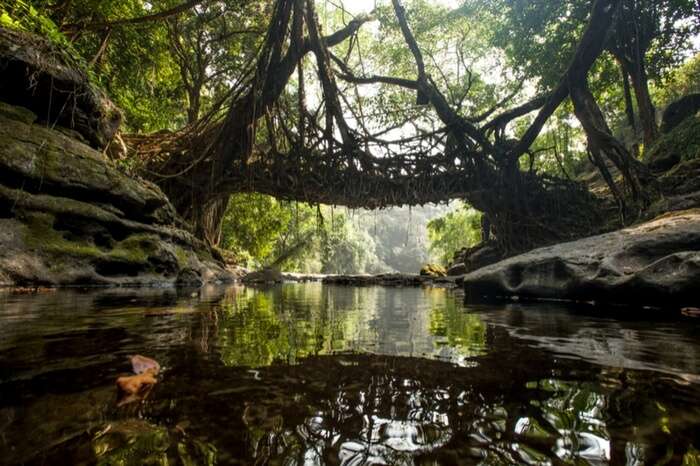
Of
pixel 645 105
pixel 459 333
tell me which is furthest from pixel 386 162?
pixel 645 105

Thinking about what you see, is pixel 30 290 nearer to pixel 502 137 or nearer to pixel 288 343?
pixel 288 343

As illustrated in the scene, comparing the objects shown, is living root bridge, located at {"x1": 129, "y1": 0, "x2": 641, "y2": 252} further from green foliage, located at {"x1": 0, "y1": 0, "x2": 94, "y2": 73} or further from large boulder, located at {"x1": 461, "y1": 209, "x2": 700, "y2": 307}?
large boulder, located at {"x1": 461, "y1": 209, "x2": 700, "y2": 307}

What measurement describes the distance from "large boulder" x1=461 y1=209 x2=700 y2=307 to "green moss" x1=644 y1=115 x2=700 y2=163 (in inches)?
197

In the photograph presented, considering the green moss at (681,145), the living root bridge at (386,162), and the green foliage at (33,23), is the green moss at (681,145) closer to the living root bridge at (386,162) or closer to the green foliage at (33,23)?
the living root bridge at (386,162)

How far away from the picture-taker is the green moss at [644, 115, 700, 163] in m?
7.55

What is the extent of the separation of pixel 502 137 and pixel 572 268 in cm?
474

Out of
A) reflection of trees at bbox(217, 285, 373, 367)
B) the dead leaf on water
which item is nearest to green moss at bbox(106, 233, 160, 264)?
reflection of trees at bbox(217, 285, 373, 367)

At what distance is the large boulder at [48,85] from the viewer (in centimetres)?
495

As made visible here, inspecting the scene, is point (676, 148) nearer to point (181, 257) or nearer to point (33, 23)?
point (181, 257)

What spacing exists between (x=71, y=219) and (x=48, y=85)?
1.94 metres

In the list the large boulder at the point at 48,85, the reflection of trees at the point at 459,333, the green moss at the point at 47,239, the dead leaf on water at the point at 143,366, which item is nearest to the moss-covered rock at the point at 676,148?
the reflection of trees at the point at 459,333

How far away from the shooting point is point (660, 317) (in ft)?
8.72

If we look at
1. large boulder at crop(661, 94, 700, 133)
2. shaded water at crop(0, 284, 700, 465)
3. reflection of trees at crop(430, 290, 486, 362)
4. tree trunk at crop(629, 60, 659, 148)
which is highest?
large boulder at crop(661, 94, 700, 133)

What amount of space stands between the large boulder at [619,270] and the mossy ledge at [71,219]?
4728mm
